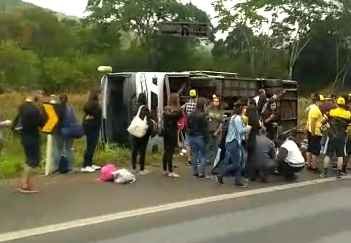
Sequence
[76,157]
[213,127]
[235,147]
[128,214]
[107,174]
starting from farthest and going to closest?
[76,157] → [213,127] → [235,147] → [107,174] → [128,214]

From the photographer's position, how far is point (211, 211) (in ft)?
35.9

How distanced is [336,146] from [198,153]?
3293 mm

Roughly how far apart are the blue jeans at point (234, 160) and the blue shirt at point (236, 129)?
0.09 meters

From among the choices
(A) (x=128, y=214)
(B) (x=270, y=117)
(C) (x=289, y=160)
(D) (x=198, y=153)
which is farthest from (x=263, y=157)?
(A) (x=128, y=214)

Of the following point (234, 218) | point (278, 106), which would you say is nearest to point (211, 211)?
point (234, 218)

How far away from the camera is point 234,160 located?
1353 centimetres

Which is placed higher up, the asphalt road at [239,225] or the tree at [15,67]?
the tree at [15,67]

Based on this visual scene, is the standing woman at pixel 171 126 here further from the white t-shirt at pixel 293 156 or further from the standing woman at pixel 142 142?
the white t-shirt at pixel 293 156

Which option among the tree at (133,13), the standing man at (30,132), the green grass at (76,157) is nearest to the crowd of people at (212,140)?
the standing man at (30,132)

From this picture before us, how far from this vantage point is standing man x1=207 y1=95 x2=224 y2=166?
1506 cm

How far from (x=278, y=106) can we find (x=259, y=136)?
599 centimetres

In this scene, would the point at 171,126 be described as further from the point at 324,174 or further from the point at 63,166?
the point at 324,174

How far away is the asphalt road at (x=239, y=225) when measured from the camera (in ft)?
29.3

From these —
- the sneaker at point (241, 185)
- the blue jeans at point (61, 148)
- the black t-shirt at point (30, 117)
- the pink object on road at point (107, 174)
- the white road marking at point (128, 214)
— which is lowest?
the sneaker at point (241, 185)
